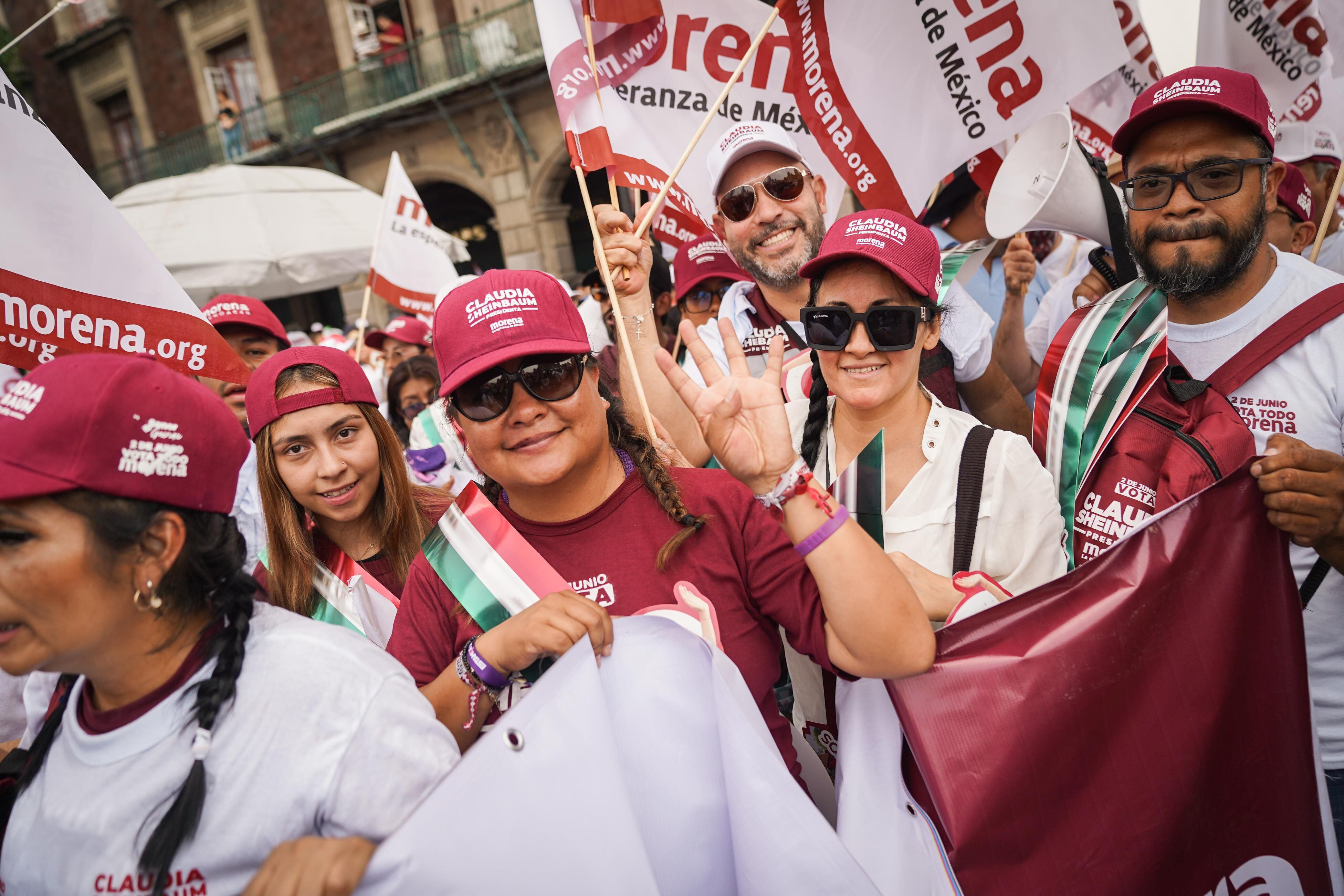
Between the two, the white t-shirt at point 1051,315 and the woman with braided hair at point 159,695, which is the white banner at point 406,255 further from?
the woman with braided hair at point 159,695

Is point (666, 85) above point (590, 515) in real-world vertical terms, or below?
above

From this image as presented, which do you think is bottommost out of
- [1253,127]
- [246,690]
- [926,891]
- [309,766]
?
[926,891]

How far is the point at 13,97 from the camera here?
2160mm

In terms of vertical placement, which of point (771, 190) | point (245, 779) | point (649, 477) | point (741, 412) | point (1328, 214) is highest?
point (771, 190)

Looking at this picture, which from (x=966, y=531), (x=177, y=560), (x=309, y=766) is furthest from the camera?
(x=966, y=531)

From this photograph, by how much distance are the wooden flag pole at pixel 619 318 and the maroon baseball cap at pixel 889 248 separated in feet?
1.54

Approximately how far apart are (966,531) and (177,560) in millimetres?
1533

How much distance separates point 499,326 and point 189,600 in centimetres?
72

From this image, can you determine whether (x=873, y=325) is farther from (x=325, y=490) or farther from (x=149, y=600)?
(x=325, y=490)

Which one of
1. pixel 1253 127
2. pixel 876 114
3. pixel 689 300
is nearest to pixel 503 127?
pixel 689 300

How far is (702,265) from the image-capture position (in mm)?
4266

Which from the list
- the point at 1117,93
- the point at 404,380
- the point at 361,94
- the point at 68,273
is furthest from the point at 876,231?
the point at 361,94

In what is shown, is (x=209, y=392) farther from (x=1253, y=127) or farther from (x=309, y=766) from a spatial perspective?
(x=1253, y=127)

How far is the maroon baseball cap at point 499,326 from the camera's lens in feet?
5.20
